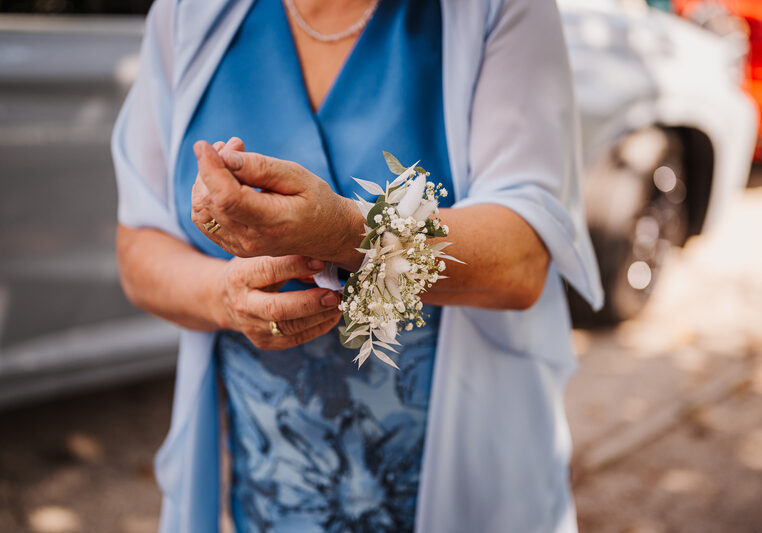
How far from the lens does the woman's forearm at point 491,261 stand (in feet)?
3.50

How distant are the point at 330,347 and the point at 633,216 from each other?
9.69 ft

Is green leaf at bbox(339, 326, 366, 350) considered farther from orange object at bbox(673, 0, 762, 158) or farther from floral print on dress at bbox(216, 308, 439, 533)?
orange object at bbox(673, 0, 762, 158)

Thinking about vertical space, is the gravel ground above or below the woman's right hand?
below

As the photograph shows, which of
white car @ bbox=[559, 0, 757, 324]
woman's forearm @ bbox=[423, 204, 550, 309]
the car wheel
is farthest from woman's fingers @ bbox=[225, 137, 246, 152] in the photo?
the car wheel

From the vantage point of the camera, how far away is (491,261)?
1112 mm

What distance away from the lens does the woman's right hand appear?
0.97 meters

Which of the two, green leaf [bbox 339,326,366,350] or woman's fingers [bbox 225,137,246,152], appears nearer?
woman's fingers [bbox 225,137,246,152]

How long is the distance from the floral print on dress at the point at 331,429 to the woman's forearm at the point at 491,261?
0.19 metres

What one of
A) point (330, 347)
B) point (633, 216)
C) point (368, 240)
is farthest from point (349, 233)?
point (633, 216)

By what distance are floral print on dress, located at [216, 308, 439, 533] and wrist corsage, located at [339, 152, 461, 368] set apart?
0.36 metres

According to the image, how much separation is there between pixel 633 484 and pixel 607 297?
130 cm

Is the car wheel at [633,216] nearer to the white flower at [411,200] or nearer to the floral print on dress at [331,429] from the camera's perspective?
the floral print on dress at [331,429]

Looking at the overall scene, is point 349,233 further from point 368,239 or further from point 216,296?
point 216,296

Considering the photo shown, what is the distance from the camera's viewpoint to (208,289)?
117 centimetres
